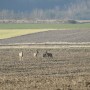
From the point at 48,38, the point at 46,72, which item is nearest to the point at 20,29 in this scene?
the point at 48,38

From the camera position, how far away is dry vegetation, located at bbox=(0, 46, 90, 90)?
2164 centimetres

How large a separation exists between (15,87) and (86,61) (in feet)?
42.6

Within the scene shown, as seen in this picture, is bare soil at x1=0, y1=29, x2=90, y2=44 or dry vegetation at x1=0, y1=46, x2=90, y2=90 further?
bare soil at x1=0, y1=29, x2=90, y2=44

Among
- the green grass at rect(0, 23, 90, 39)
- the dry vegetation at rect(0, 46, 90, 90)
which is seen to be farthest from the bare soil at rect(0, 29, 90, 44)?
the dry vegetation at rect(0, 46, 90, 90)

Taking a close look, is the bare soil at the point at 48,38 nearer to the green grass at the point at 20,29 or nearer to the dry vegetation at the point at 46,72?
the green grass at the point at 20,29

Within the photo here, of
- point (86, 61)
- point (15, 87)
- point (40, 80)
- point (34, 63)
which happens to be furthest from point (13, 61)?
Answer: point (15, 87)

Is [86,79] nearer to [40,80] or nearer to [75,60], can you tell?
[40,80]

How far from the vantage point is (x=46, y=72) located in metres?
27.4

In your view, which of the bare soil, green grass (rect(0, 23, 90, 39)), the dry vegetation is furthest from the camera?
green grass (rect(0, 23, 90, 39))

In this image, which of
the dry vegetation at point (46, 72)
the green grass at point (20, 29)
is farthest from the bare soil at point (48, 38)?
the dry vegetation at point (46, 72)

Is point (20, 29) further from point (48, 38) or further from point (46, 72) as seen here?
point (46, 72)

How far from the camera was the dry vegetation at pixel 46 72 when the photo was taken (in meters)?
21.6

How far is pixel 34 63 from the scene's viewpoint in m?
32.5

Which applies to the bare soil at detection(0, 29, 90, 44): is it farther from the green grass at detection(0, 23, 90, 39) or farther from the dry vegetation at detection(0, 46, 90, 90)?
the dry vegetation at detection(0, 46, 90, 90)
